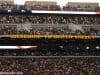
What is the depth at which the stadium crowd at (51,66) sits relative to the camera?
30188 mm

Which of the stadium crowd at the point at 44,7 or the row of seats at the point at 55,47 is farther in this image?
the stadium crowd at the point at 44,7

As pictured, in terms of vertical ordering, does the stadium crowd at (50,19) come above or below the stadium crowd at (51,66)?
above

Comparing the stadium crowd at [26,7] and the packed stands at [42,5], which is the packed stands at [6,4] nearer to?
the stadium crowd at [26,7]

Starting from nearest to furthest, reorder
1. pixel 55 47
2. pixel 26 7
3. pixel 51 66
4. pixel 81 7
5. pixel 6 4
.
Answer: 1. pixel 51 66
2. pixel 55 47
3. pixel 6 4
4. pixel 26 7
5. pixel 81 7

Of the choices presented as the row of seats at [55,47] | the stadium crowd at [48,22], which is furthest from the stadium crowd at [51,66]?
the stadium crowd at [48,22]

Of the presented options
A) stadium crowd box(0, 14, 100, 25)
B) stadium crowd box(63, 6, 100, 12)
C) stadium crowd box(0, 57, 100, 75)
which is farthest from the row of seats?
stadium crowd box(63, 6, 100, 12)

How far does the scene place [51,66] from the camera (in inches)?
1201

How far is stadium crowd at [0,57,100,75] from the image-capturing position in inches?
1188

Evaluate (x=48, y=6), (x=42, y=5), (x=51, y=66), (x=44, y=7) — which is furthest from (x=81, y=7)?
(x=51, y=66)

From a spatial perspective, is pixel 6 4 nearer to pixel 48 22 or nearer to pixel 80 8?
pixel 48 22

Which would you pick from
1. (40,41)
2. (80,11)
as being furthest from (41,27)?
(80,11)

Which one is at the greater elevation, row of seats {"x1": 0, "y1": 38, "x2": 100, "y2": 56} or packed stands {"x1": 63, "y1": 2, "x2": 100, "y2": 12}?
packed stands {"x1": 63, "y1": 2, "x2": 100, "y2": 12}

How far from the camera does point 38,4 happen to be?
3259 cm

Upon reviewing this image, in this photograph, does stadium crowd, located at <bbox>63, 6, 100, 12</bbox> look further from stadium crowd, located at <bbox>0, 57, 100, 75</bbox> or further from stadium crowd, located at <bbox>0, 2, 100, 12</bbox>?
stadium crowd, located at <bbox>0, 57, 100, 75</bbox>
